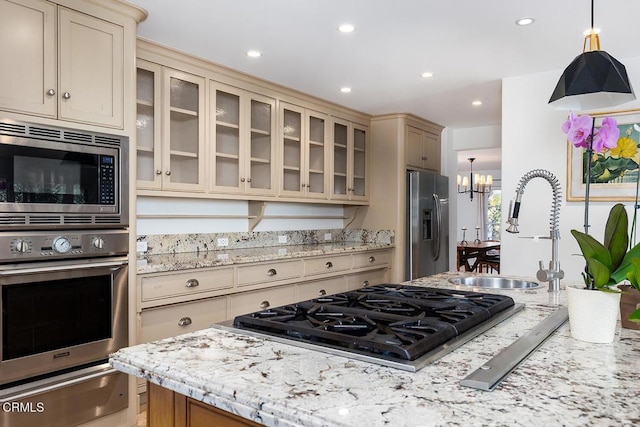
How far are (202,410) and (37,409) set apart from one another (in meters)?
1.66

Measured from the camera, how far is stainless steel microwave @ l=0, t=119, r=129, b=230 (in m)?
2.02

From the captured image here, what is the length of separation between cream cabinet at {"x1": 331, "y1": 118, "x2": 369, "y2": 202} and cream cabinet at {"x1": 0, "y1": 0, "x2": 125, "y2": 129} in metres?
2.52

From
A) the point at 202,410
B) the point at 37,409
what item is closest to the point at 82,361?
the point at 37,409

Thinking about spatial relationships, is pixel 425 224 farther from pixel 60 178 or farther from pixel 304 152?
pixel 60 178

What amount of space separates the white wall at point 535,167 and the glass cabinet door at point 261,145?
6.33ft

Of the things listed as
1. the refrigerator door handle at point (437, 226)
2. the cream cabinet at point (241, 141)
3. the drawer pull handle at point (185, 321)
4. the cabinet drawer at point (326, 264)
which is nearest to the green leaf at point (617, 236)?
the drawer pull handle at point (185, 321)

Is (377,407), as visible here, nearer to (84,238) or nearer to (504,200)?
(84,238)

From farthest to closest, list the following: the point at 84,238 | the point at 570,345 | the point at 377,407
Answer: the point at 84,238 < the point at 570,345 < the point at 377,407

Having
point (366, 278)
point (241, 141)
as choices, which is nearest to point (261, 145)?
point (241, 141)

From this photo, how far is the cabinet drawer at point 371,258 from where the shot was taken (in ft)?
14.6

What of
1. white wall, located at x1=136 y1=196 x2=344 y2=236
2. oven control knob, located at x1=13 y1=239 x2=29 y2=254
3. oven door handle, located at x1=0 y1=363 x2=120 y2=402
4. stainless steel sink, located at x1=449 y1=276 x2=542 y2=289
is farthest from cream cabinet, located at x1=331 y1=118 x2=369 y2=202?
oven control knob, located at x1=13 y1=239 x2=29 y2=254

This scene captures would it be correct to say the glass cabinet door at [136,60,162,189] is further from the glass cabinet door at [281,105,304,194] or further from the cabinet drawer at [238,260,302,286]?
the glass cabinet door at [281,105,304,194]

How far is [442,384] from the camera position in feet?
2.85

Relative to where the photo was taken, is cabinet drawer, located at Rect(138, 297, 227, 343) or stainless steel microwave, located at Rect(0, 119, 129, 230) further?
cabinet drawer, located at Rect(138, 297, 227, 343)
